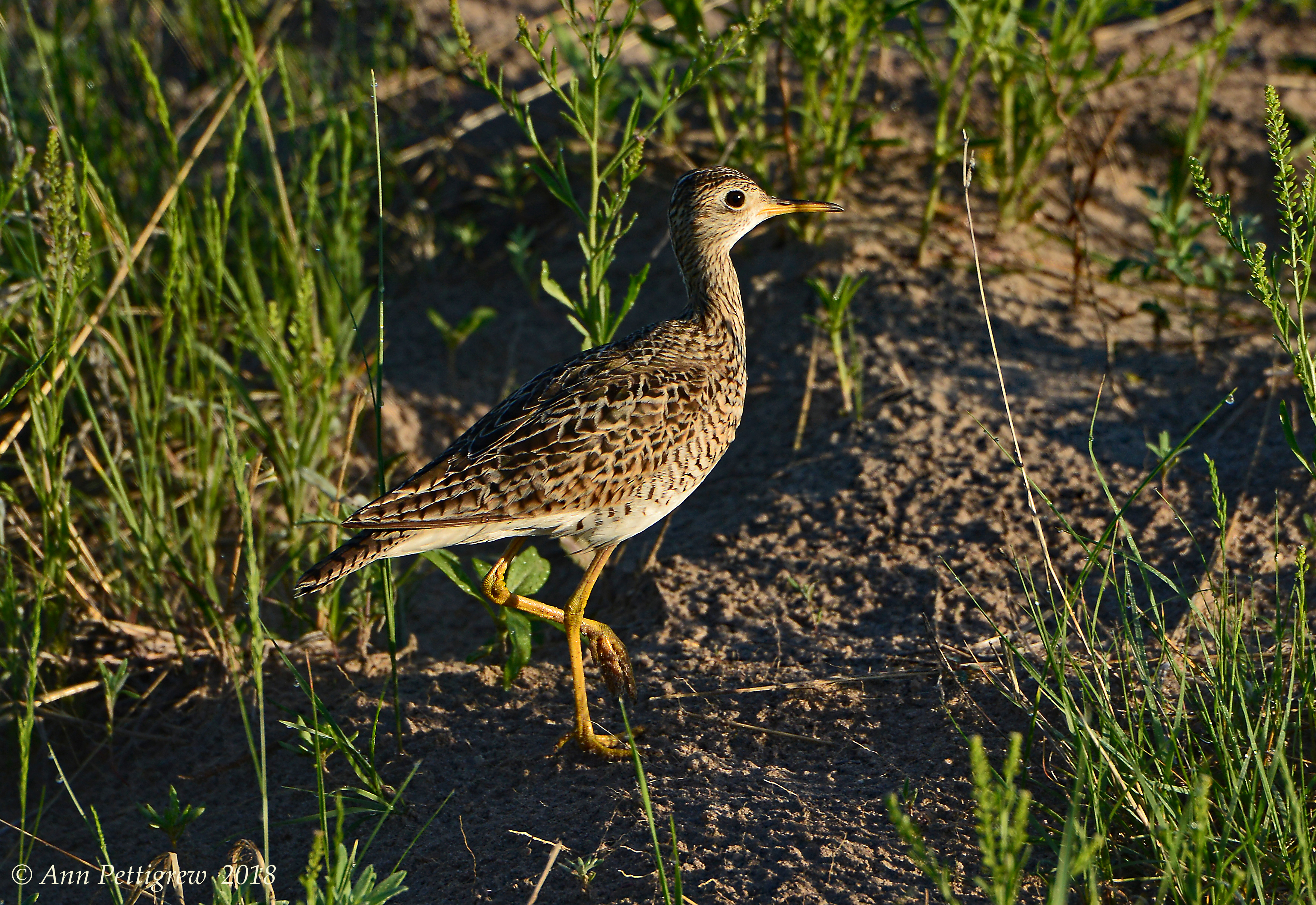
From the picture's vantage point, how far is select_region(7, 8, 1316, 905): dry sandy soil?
293 centimetres

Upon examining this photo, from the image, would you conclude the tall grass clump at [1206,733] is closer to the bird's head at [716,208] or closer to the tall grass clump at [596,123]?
the tall grass clump at [596,123]

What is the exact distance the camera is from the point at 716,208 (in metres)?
4.06

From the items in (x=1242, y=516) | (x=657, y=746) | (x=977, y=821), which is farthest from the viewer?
(x=1242, y=516)

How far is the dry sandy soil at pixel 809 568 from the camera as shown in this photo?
2928 mm

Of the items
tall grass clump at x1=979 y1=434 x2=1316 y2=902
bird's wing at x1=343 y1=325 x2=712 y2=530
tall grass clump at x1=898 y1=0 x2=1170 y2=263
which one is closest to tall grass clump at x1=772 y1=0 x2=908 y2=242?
tall grass clump at x1=898 y1=0 x2=1170 y2=263

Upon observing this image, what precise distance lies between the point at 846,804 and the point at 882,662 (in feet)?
2.08

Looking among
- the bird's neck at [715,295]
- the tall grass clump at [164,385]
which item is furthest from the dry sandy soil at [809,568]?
the bird's neck at [715,295]

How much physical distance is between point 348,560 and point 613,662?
85 centimetres

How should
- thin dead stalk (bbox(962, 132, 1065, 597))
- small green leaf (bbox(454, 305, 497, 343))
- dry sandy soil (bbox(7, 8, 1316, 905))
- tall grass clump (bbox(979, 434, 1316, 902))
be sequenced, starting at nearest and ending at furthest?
tall grass clump (bbox(979, 434, 1316, 902))
thin dead stalk (bbox(962, 132, 1065, 597))
dry sandy soil (bbox(7, 8, 1316, 905))
small green leaf (bbox(454, 305, 497, 343))

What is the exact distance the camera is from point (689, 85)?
3.44 m

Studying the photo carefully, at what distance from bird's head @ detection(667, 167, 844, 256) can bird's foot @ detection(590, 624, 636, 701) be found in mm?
1441

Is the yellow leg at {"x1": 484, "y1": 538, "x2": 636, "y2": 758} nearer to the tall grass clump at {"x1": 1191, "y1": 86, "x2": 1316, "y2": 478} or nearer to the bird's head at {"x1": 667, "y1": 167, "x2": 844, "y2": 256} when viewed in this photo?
the bird's head at {"x1": 667, "y1": 167, "x2": 844, "y2": 256}

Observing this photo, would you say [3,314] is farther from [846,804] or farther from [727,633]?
[846,804]

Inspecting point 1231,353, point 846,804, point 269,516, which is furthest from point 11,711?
point 1231,353
